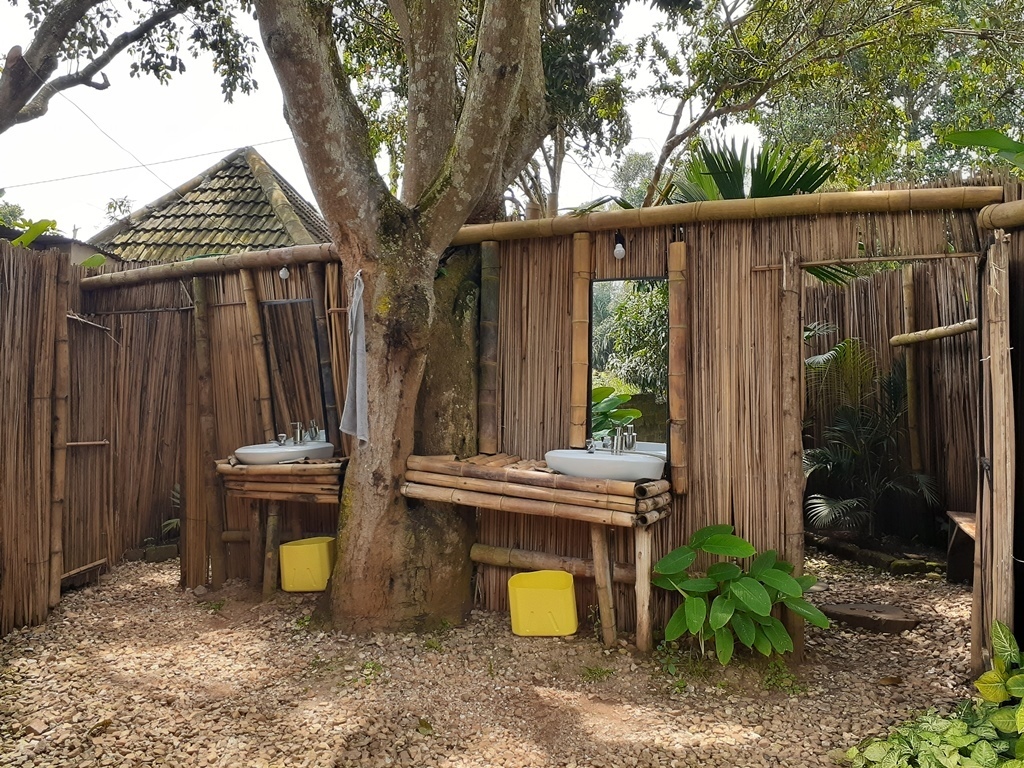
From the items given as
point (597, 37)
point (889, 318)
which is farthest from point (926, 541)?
point (597, 37)

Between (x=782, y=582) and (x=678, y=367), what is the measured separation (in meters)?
0.96

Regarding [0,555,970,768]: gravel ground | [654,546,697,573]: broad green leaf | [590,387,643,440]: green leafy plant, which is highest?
[590,387,643,440]: green leafy plant

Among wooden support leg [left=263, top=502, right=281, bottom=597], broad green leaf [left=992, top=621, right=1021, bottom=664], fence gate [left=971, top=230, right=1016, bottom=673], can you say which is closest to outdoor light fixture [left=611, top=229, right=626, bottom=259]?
fence gate [left=971, top=230, right=1016, bottom=673]

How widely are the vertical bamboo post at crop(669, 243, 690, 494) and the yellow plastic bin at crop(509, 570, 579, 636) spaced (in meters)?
0.68

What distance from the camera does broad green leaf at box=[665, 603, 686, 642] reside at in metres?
2.80

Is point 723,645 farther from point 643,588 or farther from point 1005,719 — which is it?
point 1005,719

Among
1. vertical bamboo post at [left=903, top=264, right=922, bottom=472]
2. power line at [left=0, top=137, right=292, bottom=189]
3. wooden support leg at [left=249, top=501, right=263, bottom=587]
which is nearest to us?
wooden support leg at [left=249, top=501, right=263, bottom=587]

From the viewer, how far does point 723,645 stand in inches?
107

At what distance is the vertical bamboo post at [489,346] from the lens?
350cm

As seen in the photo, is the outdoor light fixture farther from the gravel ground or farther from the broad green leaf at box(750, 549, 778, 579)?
the gravel ground

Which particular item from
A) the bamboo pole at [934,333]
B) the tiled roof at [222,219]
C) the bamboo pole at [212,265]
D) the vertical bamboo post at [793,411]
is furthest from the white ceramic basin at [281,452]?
the bamboo pole at [934,333]

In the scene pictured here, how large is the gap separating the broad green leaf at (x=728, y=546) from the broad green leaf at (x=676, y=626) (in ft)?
0.87

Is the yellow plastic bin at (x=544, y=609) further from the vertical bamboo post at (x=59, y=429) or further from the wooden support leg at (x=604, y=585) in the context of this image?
the vertical bamboo post at (x=59, y=429)

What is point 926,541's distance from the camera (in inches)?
178
